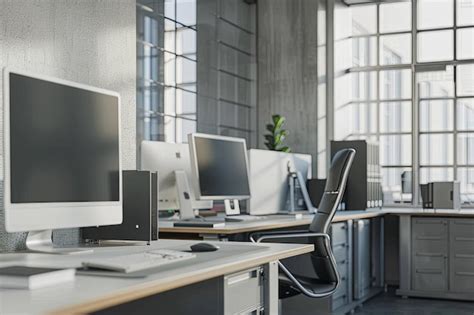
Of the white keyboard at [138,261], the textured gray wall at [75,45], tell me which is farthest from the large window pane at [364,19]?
the white keyboard at [138,261]

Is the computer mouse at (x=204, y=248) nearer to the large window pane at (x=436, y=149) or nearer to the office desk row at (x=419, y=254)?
the office desk row at (x=419, y=254)

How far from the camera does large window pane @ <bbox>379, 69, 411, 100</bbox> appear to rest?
25.2 feet

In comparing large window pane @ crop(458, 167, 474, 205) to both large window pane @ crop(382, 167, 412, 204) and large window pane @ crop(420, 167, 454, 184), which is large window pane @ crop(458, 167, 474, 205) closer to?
large window pane @ crop(420, 167, 454, 184)

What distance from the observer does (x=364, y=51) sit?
7934 millimetres

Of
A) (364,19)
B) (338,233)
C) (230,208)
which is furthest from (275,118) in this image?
(230,208)

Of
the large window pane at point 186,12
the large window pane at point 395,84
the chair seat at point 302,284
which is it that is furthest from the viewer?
the large window pane at point 395,84

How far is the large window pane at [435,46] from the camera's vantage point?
7527mm

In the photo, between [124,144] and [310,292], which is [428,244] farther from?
[124,144]

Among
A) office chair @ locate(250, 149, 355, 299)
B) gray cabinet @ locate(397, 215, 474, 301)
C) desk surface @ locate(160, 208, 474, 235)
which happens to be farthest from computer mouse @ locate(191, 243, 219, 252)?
gray cabinet @ locate(397, 215, 474, 301)

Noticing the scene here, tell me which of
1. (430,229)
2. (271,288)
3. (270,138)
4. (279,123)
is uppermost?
(279,123)

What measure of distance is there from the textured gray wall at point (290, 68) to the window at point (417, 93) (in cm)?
37

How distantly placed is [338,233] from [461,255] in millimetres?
1487

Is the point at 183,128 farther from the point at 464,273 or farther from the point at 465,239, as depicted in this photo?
the point at 464,273

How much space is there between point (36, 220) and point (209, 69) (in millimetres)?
4713
